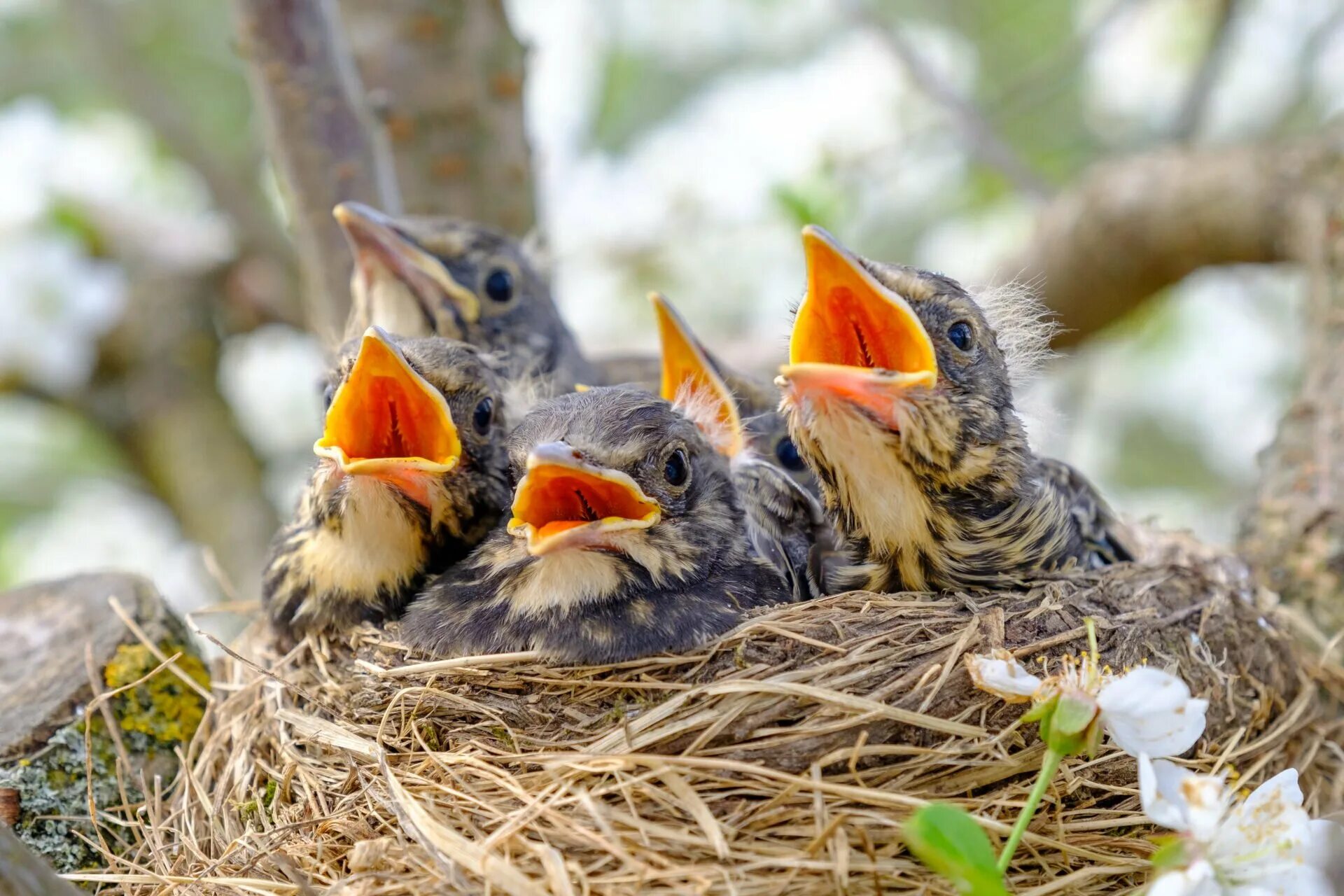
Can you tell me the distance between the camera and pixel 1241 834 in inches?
51.7

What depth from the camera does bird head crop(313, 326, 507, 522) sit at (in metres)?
1.80

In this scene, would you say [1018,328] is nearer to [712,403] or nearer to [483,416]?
[712,403]

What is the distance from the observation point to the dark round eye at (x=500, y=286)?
8.77 feet

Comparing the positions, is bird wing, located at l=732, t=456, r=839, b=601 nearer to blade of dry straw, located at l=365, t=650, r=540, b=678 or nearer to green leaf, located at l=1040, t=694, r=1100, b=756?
blade of dry straw, located at l=365, t=650, r=540, b=678

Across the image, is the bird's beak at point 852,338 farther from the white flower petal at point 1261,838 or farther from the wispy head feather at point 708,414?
the white flower petal at point 1261,838

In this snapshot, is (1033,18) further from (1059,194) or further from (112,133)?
(112,133)

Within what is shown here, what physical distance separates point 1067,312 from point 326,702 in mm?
3105

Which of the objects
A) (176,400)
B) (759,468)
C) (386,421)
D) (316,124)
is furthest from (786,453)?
(176,400)

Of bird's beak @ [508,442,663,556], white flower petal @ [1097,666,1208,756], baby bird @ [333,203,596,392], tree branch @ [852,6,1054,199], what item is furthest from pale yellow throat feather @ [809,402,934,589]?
tree branch @ [852,6,1054,199]

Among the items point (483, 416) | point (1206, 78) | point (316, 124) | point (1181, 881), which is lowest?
point (1181, 881)

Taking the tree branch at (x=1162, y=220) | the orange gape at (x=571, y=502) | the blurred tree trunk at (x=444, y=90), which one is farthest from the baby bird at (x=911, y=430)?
the blurred tree trunk at (x=444, y=90)

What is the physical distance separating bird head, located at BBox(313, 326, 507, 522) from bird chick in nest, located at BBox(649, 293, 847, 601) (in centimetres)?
39

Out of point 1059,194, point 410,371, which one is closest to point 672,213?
point 1059,194

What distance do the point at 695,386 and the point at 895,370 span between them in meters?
0.64
